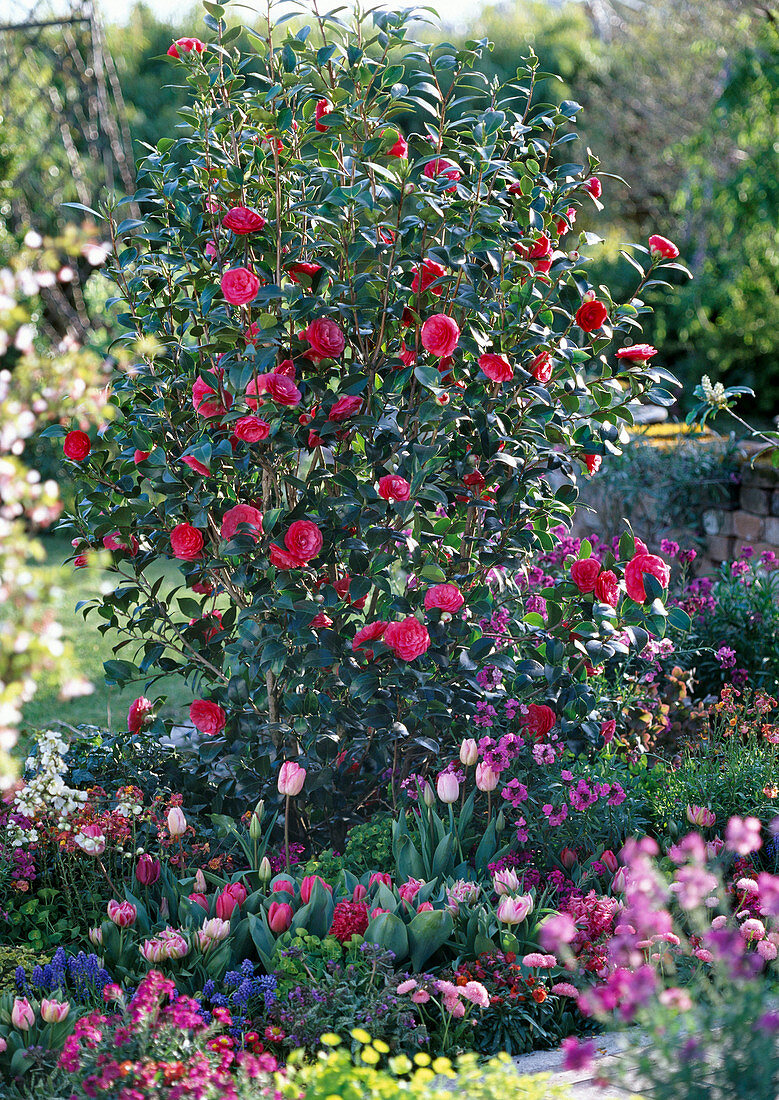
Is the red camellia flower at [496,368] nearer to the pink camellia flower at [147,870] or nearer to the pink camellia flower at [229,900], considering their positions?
the pink camellia flower at [229,900]

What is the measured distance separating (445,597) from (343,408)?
20.4 inches

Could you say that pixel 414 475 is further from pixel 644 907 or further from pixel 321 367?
pixel 644 907

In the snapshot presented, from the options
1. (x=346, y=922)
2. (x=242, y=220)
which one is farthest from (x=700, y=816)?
(x=242, y=220)

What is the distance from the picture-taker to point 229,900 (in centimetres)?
210

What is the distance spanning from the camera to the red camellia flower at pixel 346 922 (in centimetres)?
201

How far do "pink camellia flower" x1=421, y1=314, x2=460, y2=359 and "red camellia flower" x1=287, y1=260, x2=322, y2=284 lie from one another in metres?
0.34

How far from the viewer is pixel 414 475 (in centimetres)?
226

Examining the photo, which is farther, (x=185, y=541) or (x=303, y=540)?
(x=185, y=541)

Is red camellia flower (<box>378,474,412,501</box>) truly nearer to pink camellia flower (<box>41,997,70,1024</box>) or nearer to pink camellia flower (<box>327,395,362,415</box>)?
pink camellia flower (<box>327,395,362,415</box>)

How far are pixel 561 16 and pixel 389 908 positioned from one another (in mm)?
16097

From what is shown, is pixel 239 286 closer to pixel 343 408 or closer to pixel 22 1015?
pixel 343 408

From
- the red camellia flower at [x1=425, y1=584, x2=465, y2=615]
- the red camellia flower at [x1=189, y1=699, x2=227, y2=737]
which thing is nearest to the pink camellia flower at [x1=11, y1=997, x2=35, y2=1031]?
the red camellia flower at [x1=189, y1=699, x2=227, y2=737]

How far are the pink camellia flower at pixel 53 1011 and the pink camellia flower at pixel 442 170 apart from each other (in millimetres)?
1956

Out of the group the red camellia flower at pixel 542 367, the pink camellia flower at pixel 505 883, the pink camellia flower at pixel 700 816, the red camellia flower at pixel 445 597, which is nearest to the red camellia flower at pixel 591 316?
the red camellia flower at pixel 542 367
